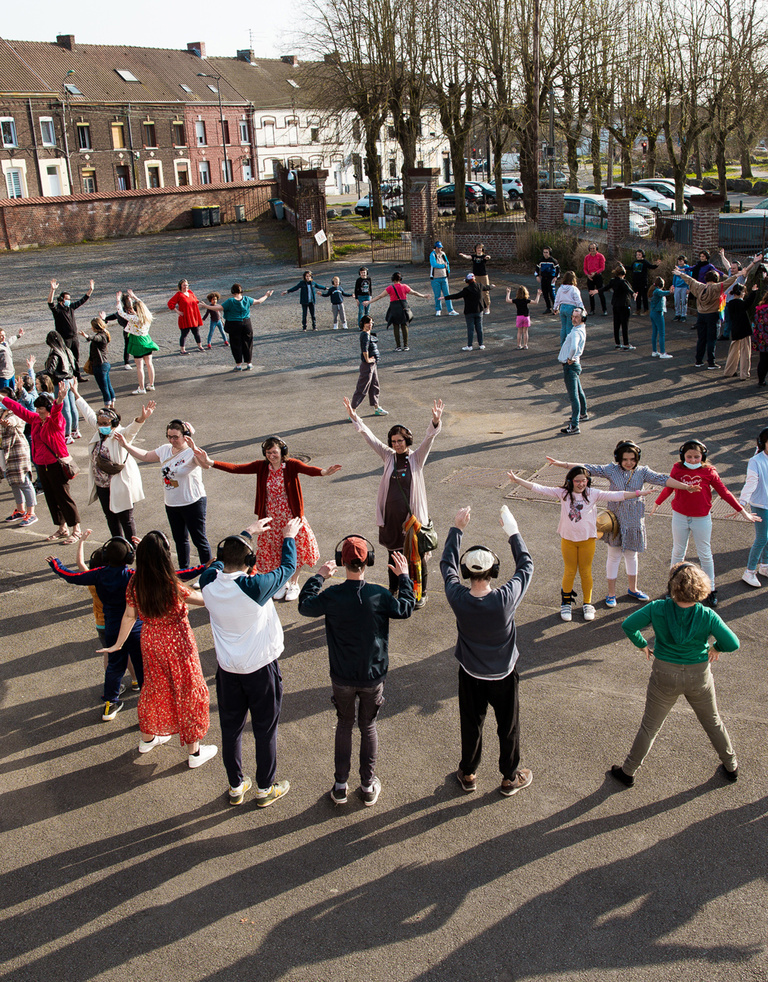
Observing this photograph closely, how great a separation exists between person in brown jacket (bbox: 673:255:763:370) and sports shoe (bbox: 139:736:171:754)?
13465 mm

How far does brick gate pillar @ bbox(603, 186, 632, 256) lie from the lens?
25.0 meters

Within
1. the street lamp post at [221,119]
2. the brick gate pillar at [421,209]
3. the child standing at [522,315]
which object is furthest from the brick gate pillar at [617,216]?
the street lamp post at [221,119]

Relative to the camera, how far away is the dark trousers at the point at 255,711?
5.40 m

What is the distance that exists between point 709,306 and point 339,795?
13438mm

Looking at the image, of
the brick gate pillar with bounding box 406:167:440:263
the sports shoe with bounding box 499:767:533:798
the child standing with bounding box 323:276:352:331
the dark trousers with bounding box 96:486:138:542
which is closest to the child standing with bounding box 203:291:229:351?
the child standing with bounding box 323:276:352:331

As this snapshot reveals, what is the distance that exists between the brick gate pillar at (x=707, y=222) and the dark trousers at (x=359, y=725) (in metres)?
19.8

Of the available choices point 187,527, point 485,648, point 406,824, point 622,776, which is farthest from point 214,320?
point 622,776

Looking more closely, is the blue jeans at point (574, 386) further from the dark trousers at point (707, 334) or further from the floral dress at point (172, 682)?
the floral dress at point (172, 682)

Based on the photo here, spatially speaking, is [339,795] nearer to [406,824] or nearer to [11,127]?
[406,824]

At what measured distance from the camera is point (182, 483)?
27.9 ft

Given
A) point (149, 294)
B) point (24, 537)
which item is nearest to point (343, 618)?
point (24, 537)

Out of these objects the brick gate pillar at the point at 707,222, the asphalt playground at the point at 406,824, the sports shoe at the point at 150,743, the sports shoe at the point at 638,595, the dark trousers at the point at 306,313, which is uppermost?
the brick gate pillar at the point at 707,222

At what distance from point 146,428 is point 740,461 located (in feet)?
31.7

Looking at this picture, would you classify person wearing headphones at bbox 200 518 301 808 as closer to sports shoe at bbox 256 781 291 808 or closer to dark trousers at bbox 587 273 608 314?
sports shoe at bbox 256 781 291 808
